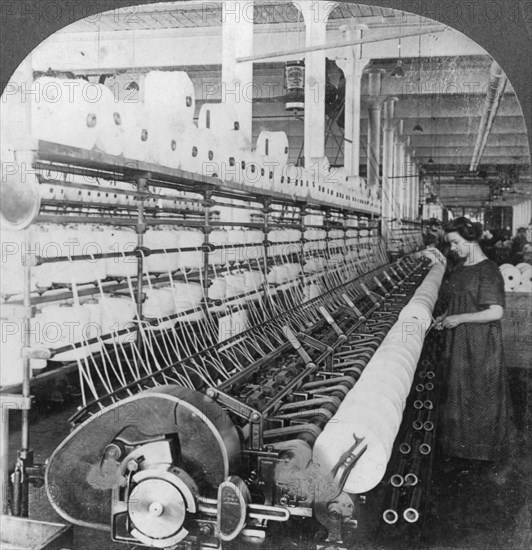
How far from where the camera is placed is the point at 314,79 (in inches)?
258

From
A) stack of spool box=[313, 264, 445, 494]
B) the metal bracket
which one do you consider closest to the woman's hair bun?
stack of spool box=[313, 264, 445, 494]

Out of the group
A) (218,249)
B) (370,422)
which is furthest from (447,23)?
(218,249)

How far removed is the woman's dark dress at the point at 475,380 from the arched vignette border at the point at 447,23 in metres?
2.20

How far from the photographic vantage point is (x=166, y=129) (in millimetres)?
2320

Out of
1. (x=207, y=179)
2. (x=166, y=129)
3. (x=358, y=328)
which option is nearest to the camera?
(x=166, y=129)

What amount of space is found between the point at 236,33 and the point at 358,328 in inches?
83.7

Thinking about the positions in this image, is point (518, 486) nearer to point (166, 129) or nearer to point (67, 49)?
point (166, 129)

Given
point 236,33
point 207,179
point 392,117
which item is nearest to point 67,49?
point 236,33

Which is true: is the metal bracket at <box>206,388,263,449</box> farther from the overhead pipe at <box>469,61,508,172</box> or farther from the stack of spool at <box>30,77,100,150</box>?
the overhead pipe at <box>469,61,508,172</box>

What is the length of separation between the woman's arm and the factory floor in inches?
22.9

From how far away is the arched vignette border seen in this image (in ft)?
5.47

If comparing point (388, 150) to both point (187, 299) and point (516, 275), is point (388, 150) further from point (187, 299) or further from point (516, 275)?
point (187, 299)

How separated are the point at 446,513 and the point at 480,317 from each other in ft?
3.59

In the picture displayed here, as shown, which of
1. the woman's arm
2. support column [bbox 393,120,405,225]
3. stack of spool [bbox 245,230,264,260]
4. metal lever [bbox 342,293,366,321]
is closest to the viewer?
metal lever [bbox 342,293,366,321]
